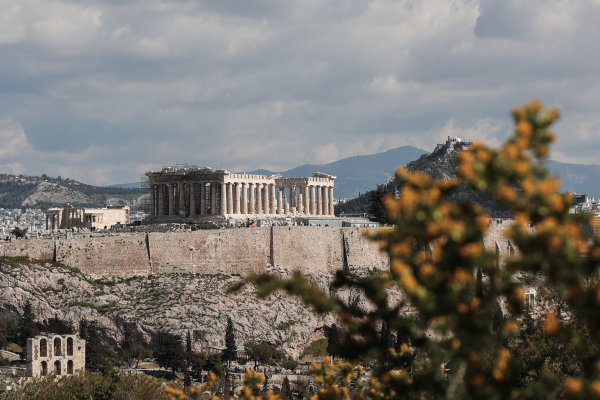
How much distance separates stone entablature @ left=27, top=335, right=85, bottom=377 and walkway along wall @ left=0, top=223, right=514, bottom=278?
11.1m

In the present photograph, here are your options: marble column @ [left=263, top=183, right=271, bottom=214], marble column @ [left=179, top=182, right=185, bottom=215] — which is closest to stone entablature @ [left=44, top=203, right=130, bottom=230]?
marble column @ [left=179, top=182, right=185, bottom=215]

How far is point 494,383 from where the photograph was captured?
9.70 meters

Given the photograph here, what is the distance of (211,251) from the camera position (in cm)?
6125

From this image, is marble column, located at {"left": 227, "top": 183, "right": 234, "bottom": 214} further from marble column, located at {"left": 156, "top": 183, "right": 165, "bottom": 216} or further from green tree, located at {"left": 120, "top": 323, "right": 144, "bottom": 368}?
green tree, located at {"left": 120, "top": 323, "right": 144, "bottom": 368}

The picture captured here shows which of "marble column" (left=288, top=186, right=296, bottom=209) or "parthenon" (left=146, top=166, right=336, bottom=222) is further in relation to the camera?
"marble column" (left=288, top=186, right=296, bottom=209)

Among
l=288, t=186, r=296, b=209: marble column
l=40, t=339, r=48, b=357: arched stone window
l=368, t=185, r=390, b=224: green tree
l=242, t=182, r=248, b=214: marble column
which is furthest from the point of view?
l=368, t=185, r=390, b=224: green tree

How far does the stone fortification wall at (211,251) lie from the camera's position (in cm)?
5984

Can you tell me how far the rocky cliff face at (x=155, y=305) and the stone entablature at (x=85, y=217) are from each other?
1940cm

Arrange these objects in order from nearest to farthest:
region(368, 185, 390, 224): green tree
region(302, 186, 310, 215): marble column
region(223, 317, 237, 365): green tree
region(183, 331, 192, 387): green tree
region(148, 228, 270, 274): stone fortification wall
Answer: region(183, 331, 192, 387): green tree, region(223, 317, 237, 365): green tree, region(148, 228, 270, 274): stone fortification wall, region(302, 186, 310, 215): marble column, region(368, 185, 390, 224): green tree

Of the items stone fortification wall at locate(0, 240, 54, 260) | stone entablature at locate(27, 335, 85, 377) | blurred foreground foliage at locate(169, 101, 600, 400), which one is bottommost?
stone entablature at locate(27, 335, 85, 377)

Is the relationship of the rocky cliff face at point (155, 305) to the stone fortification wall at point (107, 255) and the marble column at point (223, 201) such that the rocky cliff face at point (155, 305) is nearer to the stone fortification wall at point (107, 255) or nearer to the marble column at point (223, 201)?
the stone fortification wall at point (107, 255)

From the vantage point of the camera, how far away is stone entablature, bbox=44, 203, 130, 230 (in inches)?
3049

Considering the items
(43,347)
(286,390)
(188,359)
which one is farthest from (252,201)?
Answer: (286,390)

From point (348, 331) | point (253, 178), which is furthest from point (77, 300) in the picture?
point (348, 331)
